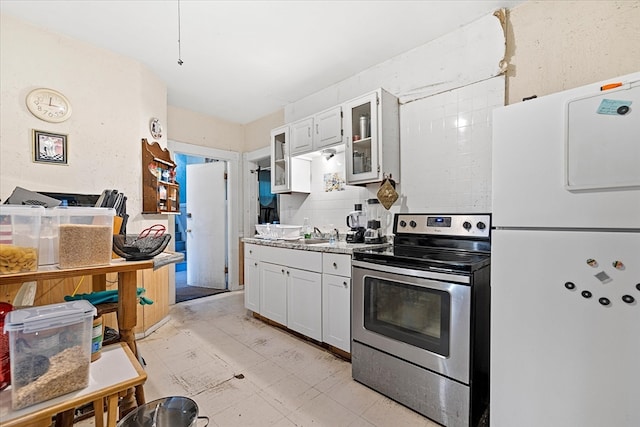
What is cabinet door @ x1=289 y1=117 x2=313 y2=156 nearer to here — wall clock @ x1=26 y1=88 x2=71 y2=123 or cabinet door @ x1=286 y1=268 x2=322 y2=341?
cabinet door @ x1=286 y1=268 x2=322 y2=341

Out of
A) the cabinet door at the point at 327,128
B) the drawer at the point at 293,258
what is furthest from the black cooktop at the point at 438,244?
the cabinet door at the point at 327,128

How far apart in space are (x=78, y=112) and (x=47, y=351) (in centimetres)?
252

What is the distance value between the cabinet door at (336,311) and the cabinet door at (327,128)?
132cm

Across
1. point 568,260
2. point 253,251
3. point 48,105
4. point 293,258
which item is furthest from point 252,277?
point 568,260

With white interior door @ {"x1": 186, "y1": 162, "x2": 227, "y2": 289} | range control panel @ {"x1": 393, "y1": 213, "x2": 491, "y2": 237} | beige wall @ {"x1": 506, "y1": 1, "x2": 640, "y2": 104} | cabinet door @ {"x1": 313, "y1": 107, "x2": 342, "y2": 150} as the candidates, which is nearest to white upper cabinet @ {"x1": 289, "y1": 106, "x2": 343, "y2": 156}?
cabinet door @ {"x1": 313, "y1": 107, "x2": 342, "y2": 150}

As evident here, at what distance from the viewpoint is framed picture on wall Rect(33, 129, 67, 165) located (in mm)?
2268

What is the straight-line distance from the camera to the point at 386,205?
2.56 meters

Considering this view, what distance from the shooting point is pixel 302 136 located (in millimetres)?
3129

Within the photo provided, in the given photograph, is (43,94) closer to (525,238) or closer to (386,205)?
(386,205)

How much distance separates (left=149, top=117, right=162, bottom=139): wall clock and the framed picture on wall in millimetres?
746

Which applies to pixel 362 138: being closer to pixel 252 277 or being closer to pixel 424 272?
pixel 424 272

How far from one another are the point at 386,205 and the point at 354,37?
143 cm

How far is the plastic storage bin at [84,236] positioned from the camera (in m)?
0.93

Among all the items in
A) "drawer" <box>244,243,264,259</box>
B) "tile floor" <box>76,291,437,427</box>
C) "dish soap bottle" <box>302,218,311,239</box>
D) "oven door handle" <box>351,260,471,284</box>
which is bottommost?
"tile floor" <box>76,291,437,427</box>
